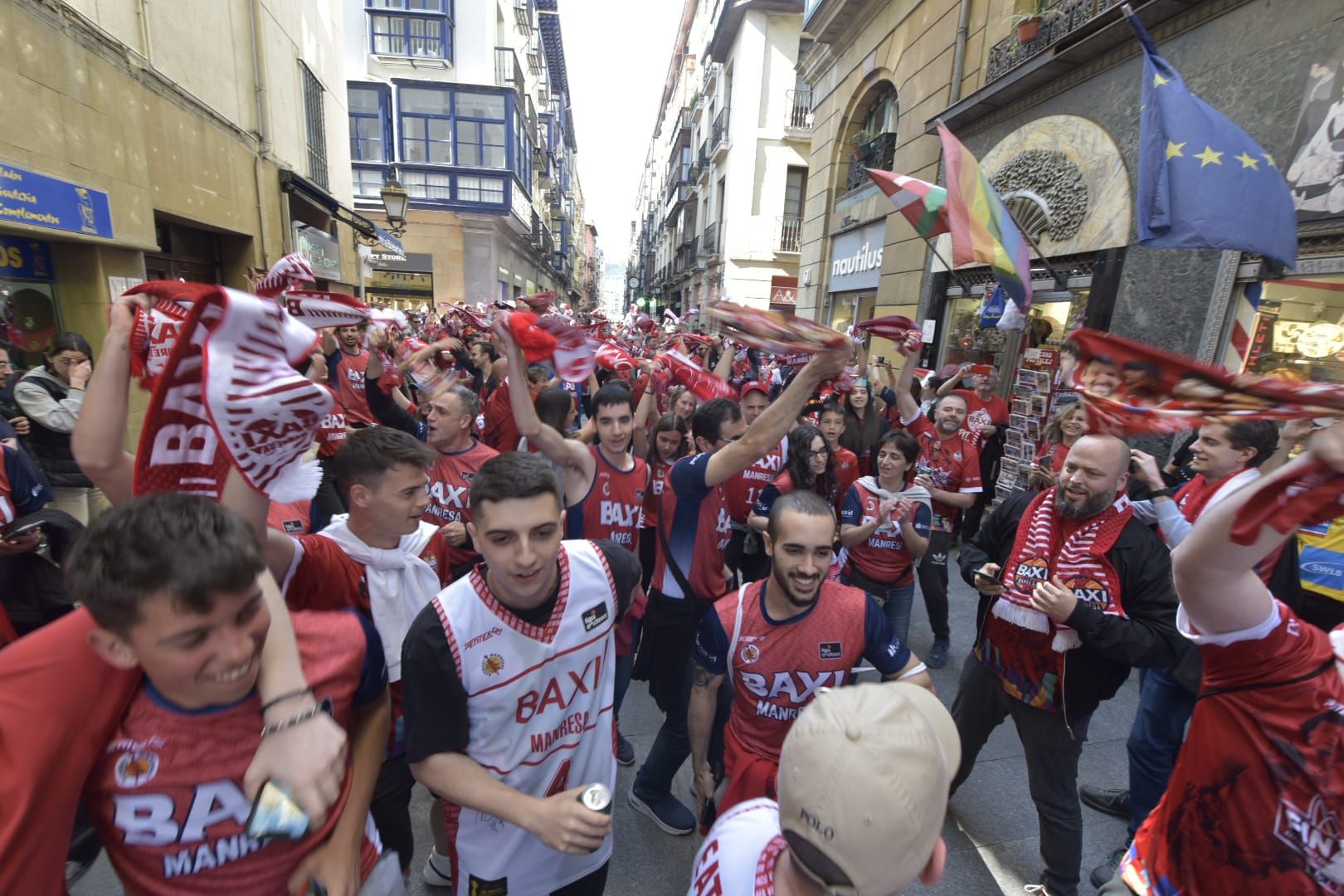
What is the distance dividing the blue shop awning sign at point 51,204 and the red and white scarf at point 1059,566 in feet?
26.7

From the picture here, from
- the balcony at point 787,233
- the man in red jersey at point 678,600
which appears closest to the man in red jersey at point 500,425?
the man in red jersey at point 678,600

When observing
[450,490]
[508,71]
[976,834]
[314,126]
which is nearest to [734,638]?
[976,834]

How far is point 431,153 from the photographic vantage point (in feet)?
82.3

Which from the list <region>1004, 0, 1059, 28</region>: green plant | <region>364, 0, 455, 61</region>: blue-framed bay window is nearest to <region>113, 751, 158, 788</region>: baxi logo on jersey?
<region>1004, 0, 1059, 28</region>: green plant

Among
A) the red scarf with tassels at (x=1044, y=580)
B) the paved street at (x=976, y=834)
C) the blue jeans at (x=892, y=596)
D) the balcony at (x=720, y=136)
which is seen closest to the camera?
the red scarf with tassels at (x=1044, y=580)

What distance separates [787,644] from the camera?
7.40 feet

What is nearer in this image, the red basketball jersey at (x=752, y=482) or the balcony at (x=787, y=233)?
the red basketball jersey at (x=752, y=482)

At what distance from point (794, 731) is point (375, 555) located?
75.7 inches

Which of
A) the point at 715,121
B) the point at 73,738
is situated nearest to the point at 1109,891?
the point at 73,738

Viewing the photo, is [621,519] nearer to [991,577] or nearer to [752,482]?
[752,482]

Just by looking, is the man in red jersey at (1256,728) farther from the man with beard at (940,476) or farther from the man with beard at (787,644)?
the man with beard at (940,476)

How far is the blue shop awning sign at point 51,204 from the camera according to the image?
516 centimetres

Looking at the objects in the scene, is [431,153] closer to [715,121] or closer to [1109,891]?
[715,121]

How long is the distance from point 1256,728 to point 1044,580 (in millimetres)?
989
